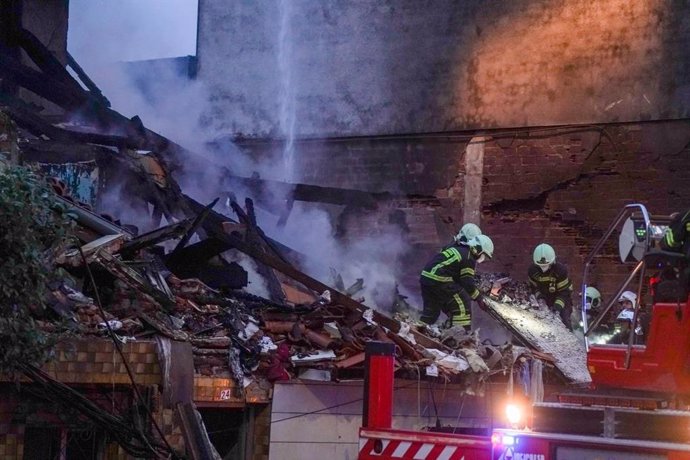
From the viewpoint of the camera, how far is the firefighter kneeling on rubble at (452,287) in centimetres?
1083

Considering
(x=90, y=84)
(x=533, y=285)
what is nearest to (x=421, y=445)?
(x=533, y=285)

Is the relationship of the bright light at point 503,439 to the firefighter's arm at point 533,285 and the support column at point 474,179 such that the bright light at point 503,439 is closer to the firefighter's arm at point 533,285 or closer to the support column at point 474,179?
the firefighter's arm at point 533,285

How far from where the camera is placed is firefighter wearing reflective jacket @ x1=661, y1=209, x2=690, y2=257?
19.2 feet

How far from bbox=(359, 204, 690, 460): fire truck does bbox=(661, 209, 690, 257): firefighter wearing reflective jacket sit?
92mm

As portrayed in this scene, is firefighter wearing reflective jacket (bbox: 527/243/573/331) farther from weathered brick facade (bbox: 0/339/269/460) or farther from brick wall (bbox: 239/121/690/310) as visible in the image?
weathered brick facade (bbox: 0/339/269/460)

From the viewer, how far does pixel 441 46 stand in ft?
51.8

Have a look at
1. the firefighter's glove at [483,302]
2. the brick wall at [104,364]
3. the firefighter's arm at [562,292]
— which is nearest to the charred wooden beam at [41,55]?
the firefighter's glove at [483,302]

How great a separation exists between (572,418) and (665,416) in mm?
544

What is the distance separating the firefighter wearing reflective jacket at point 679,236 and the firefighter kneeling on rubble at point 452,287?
4892 mm

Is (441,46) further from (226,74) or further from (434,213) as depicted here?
(226,74)

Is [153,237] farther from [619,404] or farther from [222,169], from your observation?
[222,169]

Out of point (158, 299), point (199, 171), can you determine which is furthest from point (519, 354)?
point (199, 171)

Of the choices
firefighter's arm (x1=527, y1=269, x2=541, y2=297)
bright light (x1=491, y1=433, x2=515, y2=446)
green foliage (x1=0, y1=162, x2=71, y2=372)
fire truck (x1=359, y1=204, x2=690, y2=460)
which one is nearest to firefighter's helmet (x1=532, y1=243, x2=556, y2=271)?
firefighter's arm (x1=527, y1=269, x2=541, y2=297)

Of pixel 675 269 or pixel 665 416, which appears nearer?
pixel 665 416
